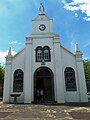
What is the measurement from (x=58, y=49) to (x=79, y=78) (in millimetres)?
4616

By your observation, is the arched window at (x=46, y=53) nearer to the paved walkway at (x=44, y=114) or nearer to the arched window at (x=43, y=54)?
the arched window at (x=43, y=54)

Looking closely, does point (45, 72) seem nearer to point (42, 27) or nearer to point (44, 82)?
point (44, 82)

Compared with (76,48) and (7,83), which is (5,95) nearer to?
(7,83)

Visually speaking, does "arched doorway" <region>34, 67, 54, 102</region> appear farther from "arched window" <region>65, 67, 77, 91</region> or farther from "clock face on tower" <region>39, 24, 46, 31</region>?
"clock face on tower" <region>39, 24, 46, 31</region>

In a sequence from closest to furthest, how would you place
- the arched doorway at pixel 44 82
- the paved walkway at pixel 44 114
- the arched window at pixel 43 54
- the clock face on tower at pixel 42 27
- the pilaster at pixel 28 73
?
the paved walkway at pixel 44 114, the pilaster at pixel 28 73, the arched doorway at pixel 44 82, the arched window at pixel 43 54, the clock face on tower at pixel 42 27

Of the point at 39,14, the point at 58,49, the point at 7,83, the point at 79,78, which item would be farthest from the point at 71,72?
the point at 39,14

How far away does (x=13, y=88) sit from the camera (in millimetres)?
19328

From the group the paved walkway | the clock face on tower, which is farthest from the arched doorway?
the paved walkway

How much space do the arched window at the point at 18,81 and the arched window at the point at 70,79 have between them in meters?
5.87

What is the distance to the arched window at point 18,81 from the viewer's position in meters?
19.3

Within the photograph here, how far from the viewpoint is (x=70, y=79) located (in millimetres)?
19438

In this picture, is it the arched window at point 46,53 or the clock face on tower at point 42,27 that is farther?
the clock face on tower at point 42,27

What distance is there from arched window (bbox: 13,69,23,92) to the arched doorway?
1925mm

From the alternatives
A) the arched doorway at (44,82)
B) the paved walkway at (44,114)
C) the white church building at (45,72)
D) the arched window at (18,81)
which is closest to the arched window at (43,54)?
the white church building at (45,72)
